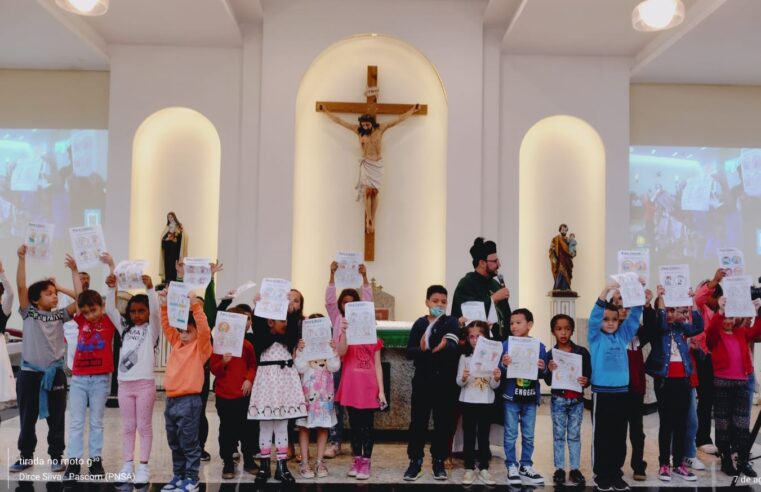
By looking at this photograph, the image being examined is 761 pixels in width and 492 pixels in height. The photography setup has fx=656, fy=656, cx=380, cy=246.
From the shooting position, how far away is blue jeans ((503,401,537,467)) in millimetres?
4953

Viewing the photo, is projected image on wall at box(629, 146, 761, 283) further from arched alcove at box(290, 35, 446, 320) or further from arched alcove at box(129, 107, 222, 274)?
arched alcove at box(129, 107, 222, 274)

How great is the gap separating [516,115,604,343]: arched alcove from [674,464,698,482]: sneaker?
428cm

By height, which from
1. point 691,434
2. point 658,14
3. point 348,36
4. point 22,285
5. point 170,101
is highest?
point 348,36

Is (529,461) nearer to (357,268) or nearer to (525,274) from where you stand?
(357,268)

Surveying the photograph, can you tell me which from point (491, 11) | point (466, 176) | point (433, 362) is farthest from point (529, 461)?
point (491, 11)

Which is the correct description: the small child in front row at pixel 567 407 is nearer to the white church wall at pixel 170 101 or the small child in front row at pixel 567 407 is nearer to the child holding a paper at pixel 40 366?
the child holding a paper at pixel 40 366

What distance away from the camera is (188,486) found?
4.52 m

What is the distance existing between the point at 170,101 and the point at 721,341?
24.7 feet

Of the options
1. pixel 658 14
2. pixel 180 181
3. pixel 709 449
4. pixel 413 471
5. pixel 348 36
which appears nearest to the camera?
pixel 413 471

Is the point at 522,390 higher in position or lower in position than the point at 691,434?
higher

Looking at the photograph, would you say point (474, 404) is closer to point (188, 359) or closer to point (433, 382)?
point (433, 382)

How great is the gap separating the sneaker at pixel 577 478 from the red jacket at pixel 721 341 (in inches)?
61.4

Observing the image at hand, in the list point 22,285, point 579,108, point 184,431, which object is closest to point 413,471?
point 184,431

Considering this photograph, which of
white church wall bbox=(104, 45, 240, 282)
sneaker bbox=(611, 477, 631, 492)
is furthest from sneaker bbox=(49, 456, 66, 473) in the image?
white church wall bbox=(104, 45, 240, 282)
